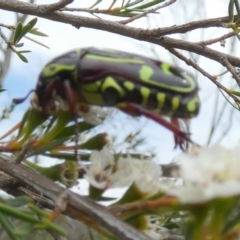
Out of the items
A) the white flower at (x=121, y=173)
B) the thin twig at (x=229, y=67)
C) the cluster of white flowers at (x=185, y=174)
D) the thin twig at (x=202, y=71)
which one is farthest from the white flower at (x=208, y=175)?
the thin twig at (x=202, y=71)

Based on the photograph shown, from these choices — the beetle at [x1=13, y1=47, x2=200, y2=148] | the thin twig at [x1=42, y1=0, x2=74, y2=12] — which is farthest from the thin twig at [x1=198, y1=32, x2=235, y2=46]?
the beetle at [x1=13, y1=47, x2=200, y2=148]

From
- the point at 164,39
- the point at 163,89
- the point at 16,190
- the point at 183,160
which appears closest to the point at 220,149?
the point at 183,160

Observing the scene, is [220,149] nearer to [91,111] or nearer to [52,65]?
[91,111]

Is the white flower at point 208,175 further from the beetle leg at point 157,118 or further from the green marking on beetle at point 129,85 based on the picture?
the green marking on beetle at point 129,85

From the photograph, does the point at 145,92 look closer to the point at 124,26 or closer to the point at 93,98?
the point at 93,98

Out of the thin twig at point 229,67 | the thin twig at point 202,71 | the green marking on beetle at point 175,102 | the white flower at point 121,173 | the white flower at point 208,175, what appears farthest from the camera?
the thin twig at point 202,71

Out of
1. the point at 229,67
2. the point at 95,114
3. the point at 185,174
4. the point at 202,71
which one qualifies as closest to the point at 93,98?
the point at 95,114
